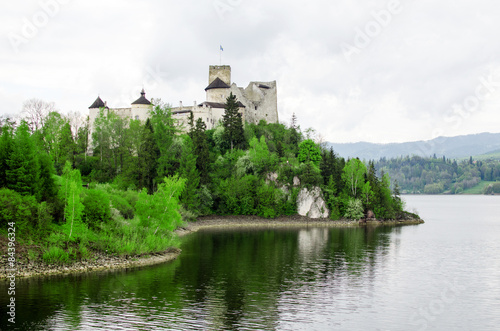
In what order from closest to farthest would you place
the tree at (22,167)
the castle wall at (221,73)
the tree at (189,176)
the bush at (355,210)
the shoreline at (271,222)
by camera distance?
the tree at (22,167) < the tree at (189,176) < the shoreline at (271,222) < the bush at (355,210) < the castle wall at (221,73)

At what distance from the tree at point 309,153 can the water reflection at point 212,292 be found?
40750 millimetres

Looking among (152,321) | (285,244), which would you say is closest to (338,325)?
A: (152,321)

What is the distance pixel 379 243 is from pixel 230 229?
1018 inches

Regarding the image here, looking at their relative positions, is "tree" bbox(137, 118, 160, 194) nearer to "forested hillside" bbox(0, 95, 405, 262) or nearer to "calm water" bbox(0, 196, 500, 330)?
"forested hillside" bbox(0, 95, 405, 262)

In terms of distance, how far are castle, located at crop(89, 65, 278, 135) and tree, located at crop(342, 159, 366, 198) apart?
22.8 metres

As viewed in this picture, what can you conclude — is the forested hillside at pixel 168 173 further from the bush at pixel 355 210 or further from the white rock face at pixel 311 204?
the white rock face at pixel 311 204

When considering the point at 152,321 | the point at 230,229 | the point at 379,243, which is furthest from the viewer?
the point at 230,229

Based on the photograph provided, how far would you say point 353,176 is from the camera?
295 feet

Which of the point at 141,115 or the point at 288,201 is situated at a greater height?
the point at 141,115

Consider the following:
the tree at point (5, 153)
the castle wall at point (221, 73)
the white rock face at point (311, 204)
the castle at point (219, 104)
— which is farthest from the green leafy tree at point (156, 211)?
the castle wall at point (221, 73)

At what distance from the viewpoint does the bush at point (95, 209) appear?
143ft

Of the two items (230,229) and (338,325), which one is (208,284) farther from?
(230,229)

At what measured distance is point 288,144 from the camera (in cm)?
9656

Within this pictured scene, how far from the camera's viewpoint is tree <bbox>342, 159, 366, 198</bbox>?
3479 inches
